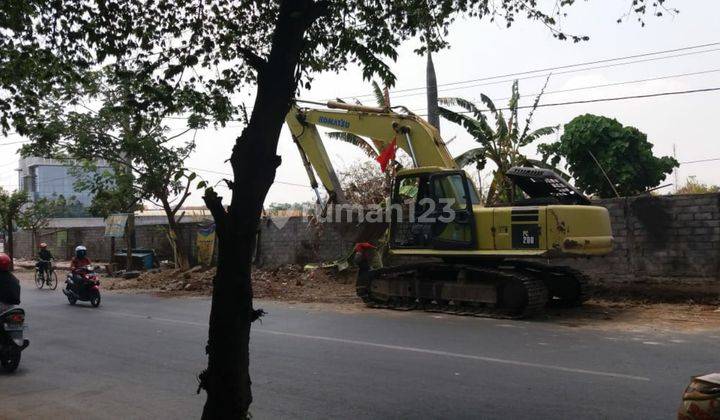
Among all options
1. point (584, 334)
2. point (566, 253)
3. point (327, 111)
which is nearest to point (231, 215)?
point (584, 334)

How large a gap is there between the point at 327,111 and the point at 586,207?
660 centimetres

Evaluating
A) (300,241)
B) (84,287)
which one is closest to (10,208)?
(300,241)

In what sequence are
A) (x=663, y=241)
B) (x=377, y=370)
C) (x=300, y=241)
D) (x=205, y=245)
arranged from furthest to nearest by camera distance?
(x=205, y=245)
(x=300, y=241)
(x=663, y=241)
(x=377, y=370)

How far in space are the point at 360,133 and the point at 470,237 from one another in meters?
3.94

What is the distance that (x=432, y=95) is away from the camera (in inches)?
714

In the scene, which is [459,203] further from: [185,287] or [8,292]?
[185,287]

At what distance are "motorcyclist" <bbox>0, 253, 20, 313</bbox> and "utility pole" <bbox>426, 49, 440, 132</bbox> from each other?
476 inches

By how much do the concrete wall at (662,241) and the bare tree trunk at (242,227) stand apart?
42.1ft

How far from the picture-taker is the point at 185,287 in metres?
19.2

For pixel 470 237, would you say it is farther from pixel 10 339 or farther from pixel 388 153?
pixel 10 339

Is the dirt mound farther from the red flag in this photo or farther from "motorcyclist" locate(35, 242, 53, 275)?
the red flag

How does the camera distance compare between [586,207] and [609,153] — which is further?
[609,153]

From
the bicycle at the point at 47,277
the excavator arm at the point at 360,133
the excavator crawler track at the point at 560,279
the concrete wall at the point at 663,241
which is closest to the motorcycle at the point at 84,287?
the excavator arm at the point at 360,133

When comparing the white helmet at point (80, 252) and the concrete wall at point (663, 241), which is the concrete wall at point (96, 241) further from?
the concrete wall at point (663, 241)
